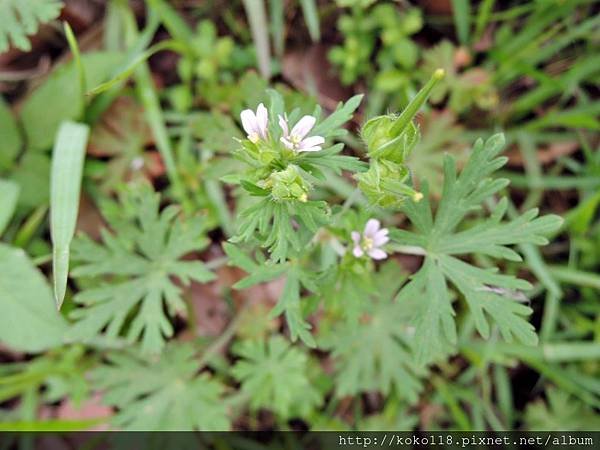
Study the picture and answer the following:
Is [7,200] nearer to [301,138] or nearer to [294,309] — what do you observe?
[294,309]

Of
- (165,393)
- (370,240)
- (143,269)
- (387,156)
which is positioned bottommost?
(165,393)

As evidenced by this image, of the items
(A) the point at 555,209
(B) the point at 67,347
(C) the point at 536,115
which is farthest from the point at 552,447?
(B) the point at 67,347

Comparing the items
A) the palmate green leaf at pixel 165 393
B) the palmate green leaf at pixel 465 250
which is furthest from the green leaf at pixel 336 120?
the palmate green leaf at pixel 165 393

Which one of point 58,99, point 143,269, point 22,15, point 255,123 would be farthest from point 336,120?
point 58,99

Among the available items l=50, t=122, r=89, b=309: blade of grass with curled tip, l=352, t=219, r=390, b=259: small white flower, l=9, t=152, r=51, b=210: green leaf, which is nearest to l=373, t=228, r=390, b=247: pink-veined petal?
l=352, t=219, r=390, b=259: small white flower

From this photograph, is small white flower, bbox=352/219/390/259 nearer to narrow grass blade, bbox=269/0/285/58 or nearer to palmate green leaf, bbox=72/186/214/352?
palmate green leaf, bbox=72/186/214/352

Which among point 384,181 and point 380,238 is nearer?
point 384,181
